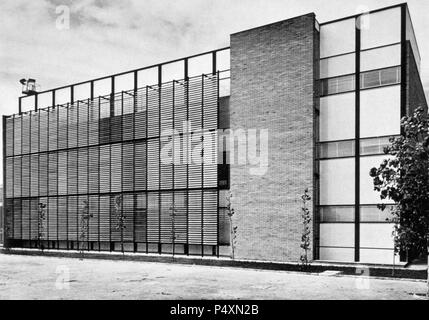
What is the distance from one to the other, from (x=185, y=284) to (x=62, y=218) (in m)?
21.3

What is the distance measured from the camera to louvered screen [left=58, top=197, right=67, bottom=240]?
3647 centimetres

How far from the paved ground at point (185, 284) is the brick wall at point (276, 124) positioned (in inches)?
152

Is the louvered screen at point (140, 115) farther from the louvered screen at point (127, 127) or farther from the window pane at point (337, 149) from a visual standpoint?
the window pane at point (337, 149)

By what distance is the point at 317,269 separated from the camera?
2209 centimetres

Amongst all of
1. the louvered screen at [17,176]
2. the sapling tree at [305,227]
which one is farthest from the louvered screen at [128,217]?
the sapling tree at [305,227]

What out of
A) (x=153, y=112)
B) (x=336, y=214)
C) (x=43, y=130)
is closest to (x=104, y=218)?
(x=153, y=112)

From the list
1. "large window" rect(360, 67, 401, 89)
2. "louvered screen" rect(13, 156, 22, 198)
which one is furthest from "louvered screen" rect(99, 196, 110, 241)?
"large window" rect(360, 67, 401, 89)

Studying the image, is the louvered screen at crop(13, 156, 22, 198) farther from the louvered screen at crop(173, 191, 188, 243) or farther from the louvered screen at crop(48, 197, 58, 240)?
the louvered screen at crop(173, 191, 188, 243)

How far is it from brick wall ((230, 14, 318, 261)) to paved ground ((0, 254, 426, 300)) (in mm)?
3861

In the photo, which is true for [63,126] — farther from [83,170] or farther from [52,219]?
[52,219]

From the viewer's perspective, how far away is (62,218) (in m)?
36.7

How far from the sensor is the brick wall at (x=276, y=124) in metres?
25.4
